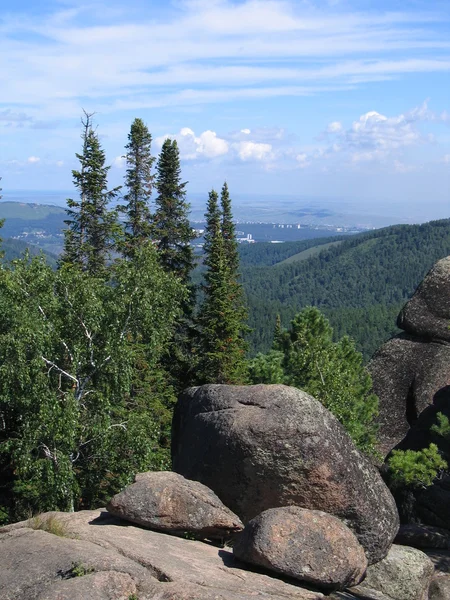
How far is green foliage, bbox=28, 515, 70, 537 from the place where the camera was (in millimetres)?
14117

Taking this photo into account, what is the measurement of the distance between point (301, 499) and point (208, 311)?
23.0 m

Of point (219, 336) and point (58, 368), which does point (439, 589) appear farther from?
point (219, 336)

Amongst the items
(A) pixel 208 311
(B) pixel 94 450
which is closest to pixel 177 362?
(A) pixel 208 311

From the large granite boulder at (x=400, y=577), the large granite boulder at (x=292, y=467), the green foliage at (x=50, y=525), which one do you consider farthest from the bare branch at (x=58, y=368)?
the large granite boulder at (x=400, y=577)

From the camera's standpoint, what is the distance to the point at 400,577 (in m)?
16.4

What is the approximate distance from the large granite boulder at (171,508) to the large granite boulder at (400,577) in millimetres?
3590

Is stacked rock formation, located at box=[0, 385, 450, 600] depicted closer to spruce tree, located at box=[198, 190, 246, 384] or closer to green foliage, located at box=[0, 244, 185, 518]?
green foliage, located at box=[0, 244, 185, 518]

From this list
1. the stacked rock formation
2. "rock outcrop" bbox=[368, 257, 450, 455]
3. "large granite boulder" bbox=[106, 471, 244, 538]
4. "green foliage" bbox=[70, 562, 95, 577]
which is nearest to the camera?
"green foliage" bbox=[70, 562, 95, 577]

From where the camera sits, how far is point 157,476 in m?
15.9

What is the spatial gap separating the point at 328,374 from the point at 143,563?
1766 cm

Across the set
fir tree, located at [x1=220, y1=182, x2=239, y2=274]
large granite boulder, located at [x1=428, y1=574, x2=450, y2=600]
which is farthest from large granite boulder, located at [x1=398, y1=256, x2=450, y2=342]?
large granite boulder, located at [x1=428, y1=574, x2=450, y2=600]

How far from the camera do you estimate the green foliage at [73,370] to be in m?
20.3

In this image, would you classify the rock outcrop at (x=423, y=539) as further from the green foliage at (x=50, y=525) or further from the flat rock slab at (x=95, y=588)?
the flat rock slab at (x=95, y=588)

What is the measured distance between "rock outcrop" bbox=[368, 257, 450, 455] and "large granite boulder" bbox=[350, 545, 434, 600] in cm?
1665
